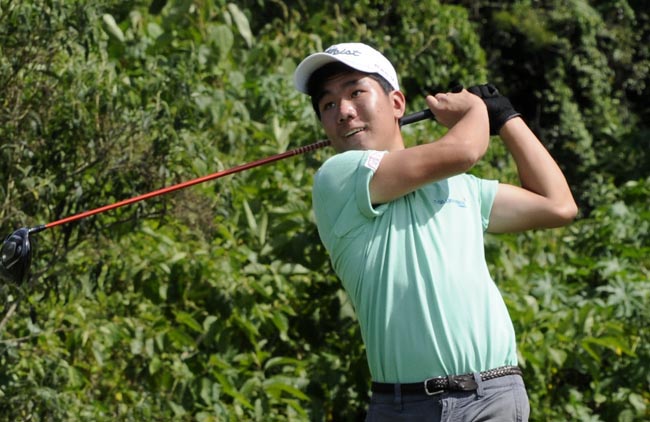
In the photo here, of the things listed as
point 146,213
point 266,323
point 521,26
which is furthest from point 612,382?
point 521,26

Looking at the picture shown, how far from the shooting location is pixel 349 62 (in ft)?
10.4

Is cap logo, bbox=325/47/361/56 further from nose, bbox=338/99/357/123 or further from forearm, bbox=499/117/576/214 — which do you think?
forearm, bbox=499/117/576/214

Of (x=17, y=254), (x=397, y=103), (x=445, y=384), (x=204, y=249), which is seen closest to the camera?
(x=445, y=384)

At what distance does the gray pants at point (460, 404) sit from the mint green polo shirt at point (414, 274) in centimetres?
5

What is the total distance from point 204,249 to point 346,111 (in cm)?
253

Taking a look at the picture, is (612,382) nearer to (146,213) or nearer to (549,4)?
(146,213)

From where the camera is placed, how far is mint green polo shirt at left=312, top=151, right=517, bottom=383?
→ 2.82 metres

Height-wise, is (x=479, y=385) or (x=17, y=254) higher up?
(x=17, y=254)

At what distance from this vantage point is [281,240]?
19.1 feet

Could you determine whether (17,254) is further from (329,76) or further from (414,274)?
(414,274)

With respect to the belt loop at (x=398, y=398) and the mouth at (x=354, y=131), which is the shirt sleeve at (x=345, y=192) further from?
the belt loop at (x=398, y=398)

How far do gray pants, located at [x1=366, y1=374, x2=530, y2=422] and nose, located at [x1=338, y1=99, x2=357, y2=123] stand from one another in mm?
712

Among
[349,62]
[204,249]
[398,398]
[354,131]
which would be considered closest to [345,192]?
[354,131]

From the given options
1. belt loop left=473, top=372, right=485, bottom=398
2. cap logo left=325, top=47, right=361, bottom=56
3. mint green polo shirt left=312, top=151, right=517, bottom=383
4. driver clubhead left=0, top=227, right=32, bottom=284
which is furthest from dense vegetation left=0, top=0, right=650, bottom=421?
belt loop left=473, top=372, right=485, bottom=398
